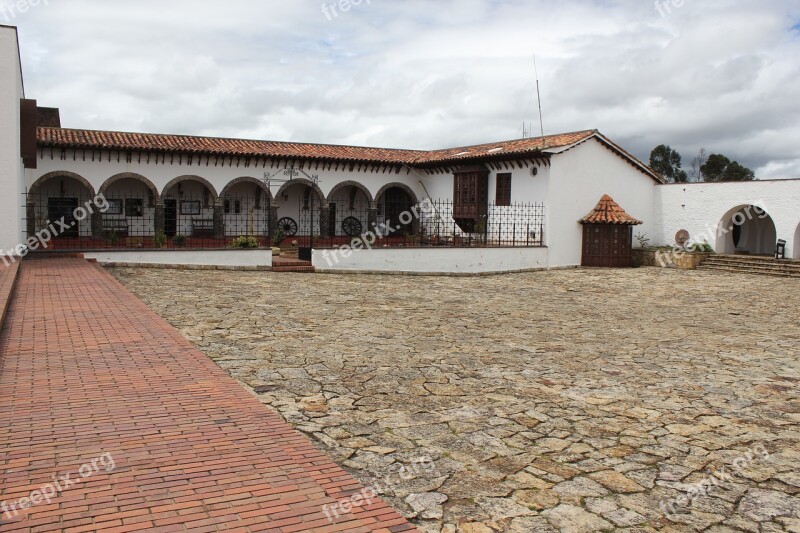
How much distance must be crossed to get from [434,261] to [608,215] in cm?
685

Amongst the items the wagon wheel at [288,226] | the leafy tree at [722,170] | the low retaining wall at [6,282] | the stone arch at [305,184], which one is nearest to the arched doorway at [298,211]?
the wagon wheel at [288,226]

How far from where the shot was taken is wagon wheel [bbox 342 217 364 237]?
27.8m

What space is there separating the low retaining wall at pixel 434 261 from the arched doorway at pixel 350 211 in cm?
777

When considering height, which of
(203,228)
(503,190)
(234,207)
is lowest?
(203,228)

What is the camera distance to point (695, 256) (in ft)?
70.0

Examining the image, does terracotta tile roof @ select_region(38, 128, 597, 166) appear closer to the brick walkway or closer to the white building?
the white building

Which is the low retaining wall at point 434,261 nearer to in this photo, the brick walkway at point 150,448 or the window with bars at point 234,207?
the window with bars at point 234,207

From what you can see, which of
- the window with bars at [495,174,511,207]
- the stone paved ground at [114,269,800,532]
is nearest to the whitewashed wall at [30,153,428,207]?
the window with bars at [495,174,511,207]

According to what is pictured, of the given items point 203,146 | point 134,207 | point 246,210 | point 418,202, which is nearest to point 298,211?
point 246,210

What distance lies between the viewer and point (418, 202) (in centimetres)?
2727

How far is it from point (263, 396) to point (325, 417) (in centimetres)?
77

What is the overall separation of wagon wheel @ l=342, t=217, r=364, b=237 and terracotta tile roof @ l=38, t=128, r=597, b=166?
10.5 ft

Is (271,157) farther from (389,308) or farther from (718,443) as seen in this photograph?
(718,443)

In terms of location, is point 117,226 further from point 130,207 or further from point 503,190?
point 503,190
